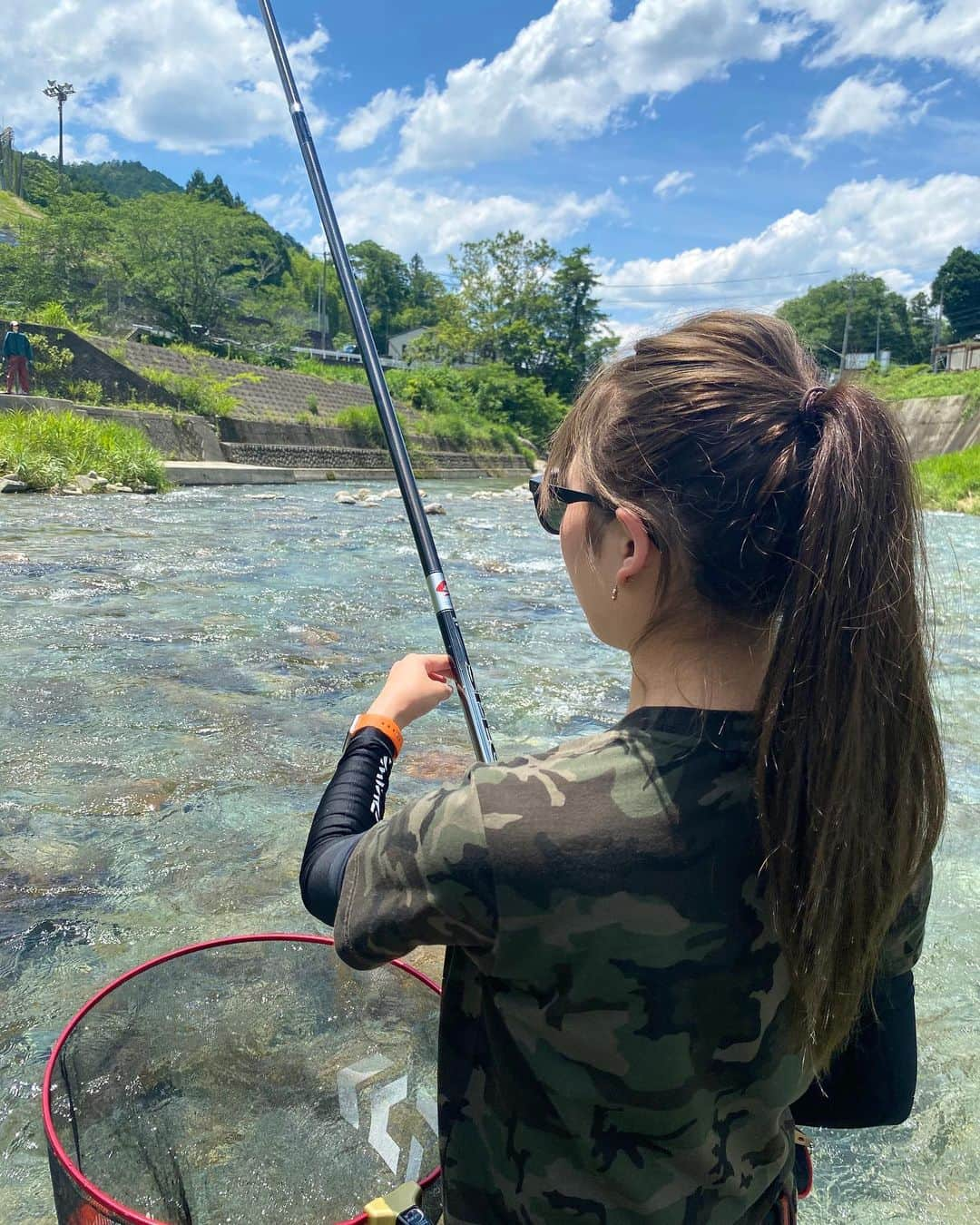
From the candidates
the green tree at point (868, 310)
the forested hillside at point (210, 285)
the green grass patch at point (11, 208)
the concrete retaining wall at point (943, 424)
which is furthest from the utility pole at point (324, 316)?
the concrete retaining wall at point (943, 424)

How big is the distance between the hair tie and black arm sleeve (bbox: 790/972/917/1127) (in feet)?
2.01

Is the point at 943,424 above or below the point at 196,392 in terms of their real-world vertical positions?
above

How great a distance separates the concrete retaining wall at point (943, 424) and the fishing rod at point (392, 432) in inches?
1155

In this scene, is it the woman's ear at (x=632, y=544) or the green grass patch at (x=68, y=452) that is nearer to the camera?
the woman's ear at (x=632, y=544)

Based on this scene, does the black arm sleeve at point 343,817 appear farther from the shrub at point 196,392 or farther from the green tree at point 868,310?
the green tree at point 868,310

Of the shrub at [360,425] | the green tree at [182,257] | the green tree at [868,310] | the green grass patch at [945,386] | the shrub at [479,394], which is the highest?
the green tree at [868,310]

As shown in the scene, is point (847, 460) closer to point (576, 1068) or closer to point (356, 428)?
point (576, 1068)

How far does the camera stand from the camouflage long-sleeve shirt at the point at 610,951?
29.5 inches

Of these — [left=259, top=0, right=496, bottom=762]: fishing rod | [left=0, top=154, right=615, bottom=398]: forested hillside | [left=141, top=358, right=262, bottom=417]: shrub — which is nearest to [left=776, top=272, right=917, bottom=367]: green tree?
[left=0, top=154, right=615, bottom=398]: forested hillside

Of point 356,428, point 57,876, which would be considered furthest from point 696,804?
point 356,428

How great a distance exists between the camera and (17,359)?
16031mm

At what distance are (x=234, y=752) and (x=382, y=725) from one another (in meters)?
2.46

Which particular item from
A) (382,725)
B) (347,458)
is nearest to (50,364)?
(347,458)

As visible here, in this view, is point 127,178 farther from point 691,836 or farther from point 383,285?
point 691,836
